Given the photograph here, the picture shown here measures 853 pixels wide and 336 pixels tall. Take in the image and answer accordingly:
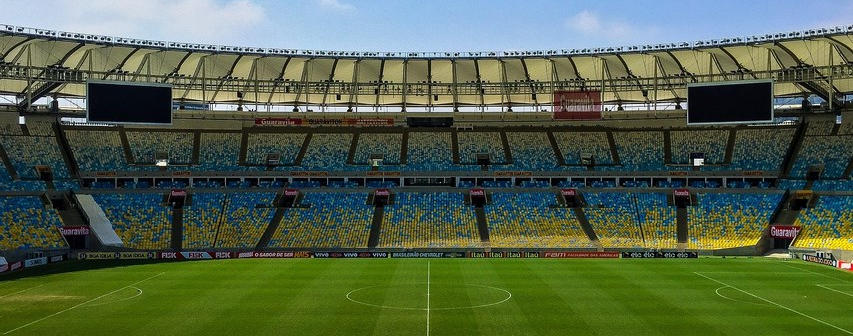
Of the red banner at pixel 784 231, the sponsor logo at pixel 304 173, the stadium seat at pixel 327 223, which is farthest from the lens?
the sponsor logo at pixel 304 173

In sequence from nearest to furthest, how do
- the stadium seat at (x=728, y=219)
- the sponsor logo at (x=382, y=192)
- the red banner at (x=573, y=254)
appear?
the red banner at (x=573, y=254), the stadium seat at (x=728, y=219), the sponsor logo at (x=382, y=192)

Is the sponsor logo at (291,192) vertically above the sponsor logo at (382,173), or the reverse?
the sponsor logo at (382,173)

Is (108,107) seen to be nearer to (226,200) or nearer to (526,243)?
(226,200)

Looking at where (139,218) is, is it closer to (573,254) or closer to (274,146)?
(274,146)

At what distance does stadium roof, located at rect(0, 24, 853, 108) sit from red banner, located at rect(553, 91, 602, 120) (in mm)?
1125

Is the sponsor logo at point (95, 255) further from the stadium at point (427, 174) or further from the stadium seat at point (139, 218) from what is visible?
the stadium seat at point (139, 218)

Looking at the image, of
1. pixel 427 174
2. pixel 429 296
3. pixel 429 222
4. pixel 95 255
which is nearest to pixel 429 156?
pixel 427 174

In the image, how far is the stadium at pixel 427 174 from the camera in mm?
47469

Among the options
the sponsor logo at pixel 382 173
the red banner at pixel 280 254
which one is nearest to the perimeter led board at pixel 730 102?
the sponsor logo at pixel 382 173

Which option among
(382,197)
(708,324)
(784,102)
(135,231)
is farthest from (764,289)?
(135,231)

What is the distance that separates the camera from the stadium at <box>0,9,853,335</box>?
156 ft

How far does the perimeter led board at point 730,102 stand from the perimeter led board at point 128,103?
1643 inches

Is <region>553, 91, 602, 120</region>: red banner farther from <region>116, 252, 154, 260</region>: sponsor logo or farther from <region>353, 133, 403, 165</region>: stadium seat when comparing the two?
<region>116, 252, 154, 260</region>: sponsor logo

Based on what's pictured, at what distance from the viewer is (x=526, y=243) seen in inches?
2443
